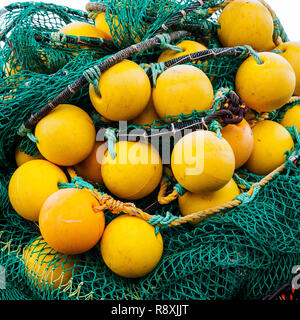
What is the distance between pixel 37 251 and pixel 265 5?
132 centimetres

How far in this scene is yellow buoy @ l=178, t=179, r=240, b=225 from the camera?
1.20 meters

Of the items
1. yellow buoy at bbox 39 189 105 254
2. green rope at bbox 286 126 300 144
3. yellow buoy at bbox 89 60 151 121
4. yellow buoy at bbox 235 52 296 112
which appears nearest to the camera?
yellow buoy at bbox 39 189 105 254

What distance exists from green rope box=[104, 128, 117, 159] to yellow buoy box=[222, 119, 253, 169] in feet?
1.23

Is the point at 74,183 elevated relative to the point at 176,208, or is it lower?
elevated

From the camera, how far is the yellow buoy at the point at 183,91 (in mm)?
1219

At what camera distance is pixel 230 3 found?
1507 mm

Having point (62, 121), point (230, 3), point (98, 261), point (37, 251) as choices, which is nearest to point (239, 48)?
point (230, 3)

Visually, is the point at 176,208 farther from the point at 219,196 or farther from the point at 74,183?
the point at 74,183

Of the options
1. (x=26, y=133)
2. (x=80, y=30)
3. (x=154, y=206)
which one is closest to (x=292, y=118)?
(x=154, y=206)

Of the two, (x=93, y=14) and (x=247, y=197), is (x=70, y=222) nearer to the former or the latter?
(x=247, y=197)

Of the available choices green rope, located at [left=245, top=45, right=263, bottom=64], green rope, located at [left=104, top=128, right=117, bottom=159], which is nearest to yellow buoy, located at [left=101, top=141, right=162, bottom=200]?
green rope, located at [left=104, top=128, right=117, bottom=159]

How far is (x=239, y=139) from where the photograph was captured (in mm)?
1268

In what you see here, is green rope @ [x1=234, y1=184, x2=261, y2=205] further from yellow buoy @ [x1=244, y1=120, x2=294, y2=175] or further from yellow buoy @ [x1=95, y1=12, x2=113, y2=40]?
yellow buoy @ [x1=95, y1=12, x2=113, y2=40]

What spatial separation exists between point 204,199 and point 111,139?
0.36 metres
